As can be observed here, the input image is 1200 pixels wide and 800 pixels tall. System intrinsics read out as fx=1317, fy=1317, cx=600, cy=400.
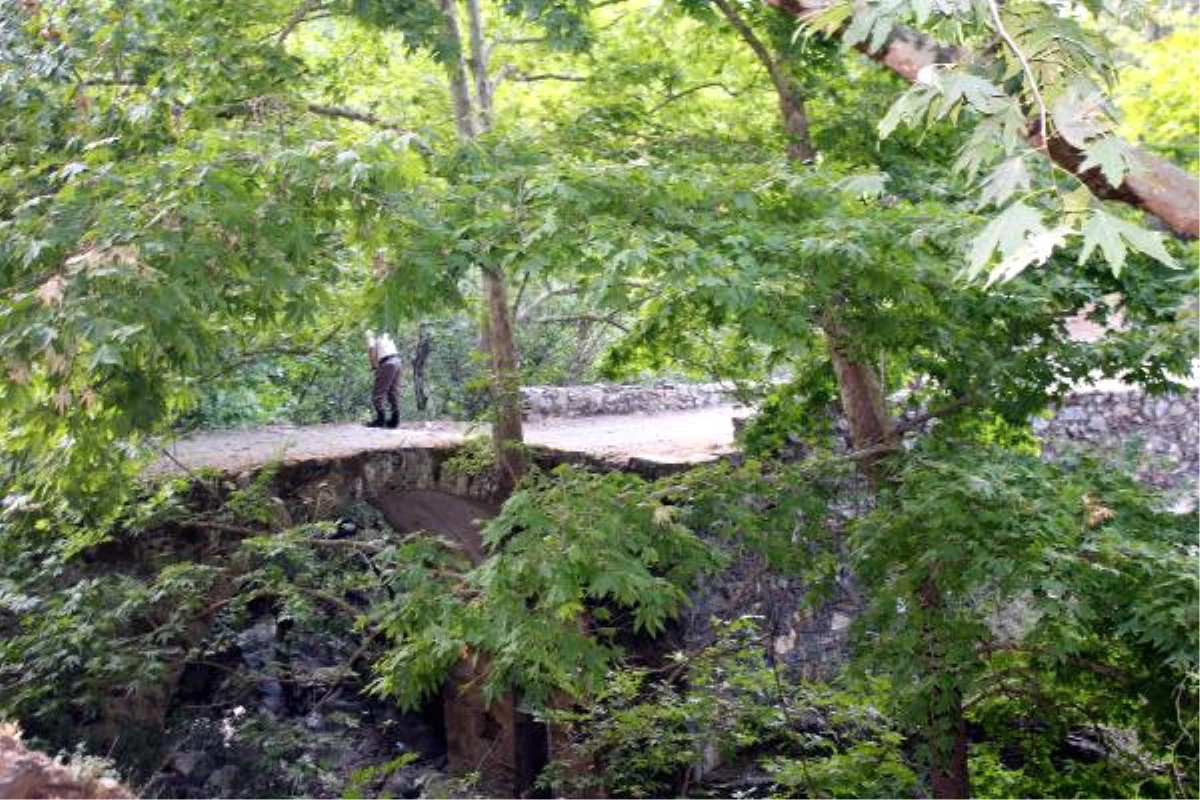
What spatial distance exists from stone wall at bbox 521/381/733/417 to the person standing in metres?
1.79

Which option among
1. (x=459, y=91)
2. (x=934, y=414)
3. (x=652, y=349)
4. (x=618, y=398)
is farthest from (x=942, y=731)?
(x=618, y=398)

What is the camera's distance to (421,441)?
9.48m

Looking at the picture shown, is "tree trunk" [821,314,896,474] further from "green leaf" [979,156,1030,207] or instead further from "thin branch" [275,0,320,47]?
"green leaf" [979,156,1030,207]

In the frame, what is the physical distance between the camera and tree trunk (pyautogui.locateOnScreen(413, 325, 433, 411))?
45.5 ft

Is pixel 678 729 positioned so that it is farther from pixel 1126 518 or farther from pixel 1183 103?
pixel 1183 103

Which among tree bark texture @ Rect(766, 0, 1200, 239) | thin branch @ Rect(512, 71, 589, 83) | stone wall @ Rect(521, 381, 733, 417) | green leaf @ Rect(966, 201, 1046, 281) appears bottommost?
stone wall @ Rect(521, 381, 733, 417)

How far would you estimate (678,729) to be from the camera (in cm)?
720

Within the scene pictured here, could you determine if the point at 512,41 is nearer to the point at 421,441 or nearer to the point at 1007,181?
the point at 421,441

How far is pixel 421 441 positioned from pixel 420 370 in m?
4.57

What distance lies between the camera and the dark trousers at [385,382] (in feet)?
36.4

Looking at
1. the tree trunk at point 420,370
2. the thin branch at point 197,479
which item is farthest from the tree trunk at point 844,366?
the tree trunk at point 420,370

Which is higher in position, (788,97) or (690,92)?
(788,97)

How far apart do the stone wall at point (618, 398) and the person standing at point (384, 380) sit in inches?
70.4

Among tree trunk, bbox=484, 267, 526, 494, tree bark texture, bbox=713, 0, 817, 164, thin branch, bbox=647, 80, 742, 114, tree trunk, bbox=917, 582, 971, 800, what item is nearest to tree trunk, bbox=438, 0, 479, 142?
tree trunk, bbox=484, 267, 526, 494
